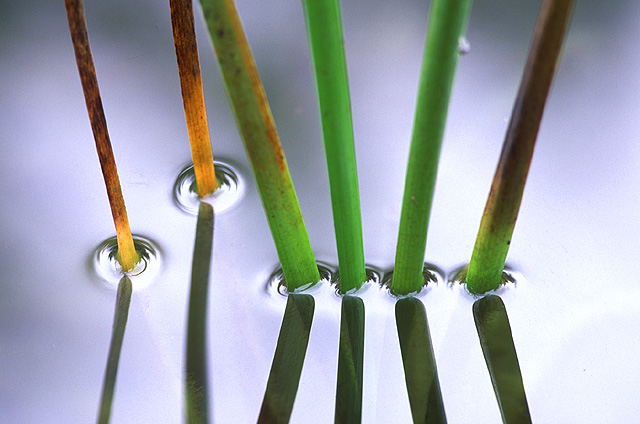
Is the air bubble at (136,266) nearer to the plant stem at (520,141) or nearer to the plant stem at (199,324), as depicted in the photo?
the plant stem at (199,324)

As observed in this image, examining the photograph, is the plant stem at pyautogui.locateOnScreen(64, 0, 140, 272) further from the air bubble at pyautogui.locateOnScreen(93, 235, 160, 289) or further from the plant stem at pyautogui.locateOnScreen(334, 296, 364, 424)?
the plant stem at pyautogui.locateOnScreen(334, 296, 364, 424)

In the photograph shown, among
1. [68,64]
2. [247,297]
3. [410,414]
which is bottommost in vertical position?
[410,414]

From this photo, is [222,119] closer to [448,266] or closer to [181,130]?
[181,130]

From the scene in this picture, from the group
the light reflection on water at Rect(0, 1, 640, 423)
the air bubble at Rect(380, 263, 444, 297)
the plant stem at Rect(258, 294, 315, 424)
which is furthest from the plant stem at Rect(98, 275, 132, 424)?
the air bubble at Rect(380, 263, 444, 297)

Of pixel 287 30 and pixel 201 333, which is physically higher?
pixel 287 30

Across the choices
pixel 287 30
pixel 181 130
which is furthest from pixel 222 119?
pixel 287 30

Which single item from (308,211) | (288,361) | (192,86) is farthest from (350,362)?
(192,86)

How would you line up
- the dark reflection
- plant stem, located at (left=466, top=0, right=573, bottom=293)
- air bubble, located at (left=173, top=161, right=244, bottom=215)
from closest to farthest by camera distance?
1. plant stem, located at (left=466, top=0, right=573, bottom=293)
2. the dark reflection
3. air bubble, located at (left=173, top=161, right=244, bottom=215)
